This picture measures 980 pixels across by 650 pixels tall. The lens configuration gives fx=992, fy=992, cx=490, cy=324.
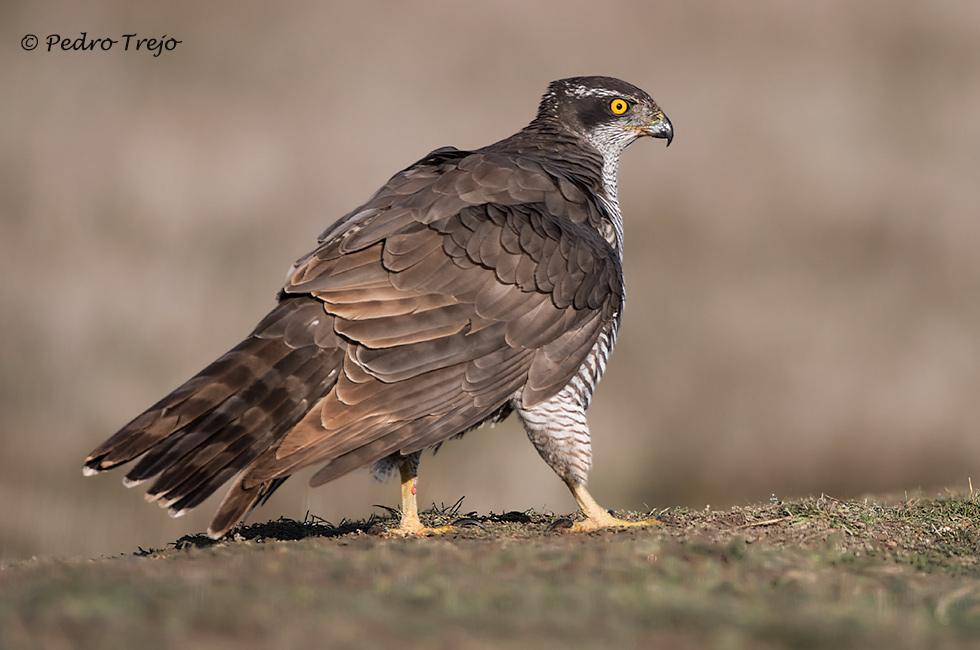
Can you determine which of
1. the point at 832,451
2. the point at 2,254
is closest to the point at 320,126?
the point at 2,254

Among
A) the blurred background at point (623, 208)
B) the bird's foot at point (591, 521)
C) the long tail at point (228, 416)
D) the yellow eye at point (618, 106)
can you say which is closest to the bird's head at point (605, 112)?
the yellow eye at point (618, 106)

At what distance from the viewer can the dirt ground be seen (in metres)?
2.78

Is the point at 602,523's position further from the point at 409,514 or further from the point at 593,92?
the point at 593,92

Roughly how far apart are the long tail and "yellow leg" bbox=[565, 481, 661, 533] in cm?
159

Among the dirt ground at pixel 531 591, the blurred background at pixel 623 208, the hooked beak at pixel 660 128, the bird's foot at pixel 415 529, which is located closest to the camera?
the dirt ground at pixel 531 591

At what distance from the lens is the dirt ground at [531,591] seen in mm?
2783

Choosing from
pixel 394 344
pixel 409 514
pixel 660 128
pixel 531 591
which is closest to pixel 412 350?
pixel 394 344

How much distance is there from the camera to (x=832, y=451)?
1219cm

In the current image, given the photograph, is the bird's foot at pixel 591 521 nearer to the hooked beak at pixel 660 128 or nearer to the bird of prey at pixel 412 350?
the bird of prey at pixel 412 350

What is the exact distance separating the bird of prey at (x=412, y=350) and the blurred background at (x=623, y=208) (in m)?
4.23

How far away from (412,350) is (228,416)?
0.94m

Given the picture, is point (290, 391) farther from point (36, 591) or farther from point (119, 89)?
point (119, 89)

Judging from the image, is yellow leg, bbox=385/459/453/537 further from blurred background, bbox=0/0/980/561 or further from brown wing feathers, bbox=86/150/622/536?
blurred background, bbox=0/0/980/561

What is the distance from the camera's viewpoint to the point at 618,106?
7.29 m
